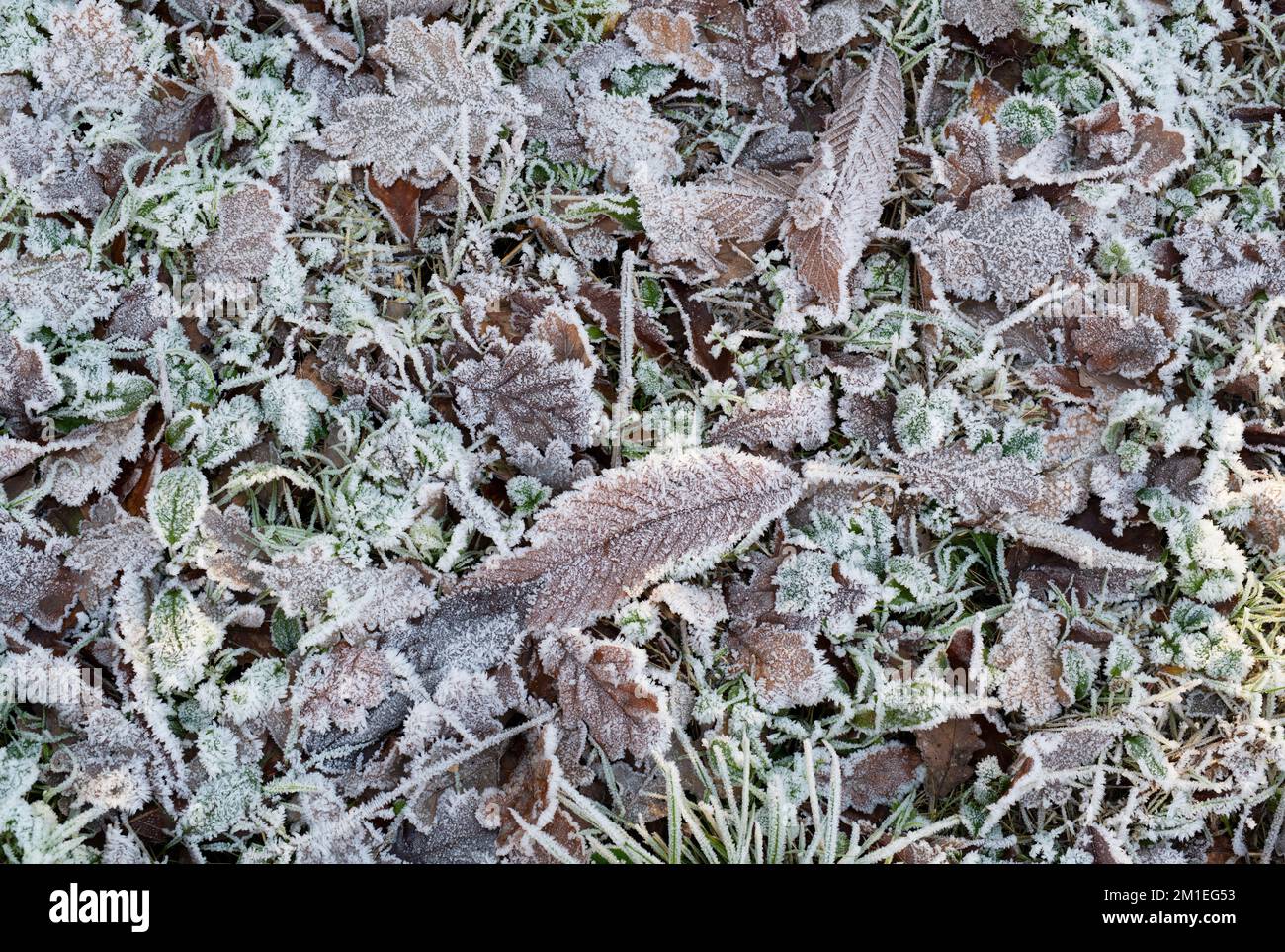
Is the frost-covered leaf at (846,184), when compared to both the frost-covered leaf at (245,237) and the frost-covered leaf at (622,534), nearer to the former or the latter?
the frost-covered leaf at (622,534)

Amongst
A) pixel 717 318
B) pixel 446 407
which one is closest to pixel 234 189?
pixel 446 407

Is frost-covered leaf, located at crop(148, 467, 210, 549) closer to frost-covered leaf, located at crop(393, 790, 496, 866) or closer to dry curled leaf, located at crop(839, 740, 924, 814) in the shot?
frost-covered leaf, located at crop(393, 790, 496, 866)

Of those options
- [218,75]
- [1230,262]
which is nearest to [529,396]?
[218,75]

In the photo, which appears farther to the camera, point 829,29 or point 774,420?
point 829,29

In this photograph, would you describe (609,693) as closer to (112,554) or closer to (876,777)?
(876,777)

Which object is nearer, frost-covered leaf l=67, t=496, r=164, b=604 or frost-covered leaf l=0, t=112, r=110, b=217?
frost-covered leaf l=67, t=496, r=164, b=604

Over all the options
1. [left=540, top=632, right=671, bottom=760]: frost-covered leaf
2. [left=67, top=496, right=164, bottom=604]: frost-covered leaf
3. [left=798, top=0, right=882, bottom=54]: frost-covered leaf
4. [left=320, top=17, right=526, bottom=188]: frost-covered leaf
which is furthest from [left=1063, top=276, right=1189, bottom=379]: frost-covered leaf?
[left=67, top=496, right=164, bottom=604]: frost-covered leaf
